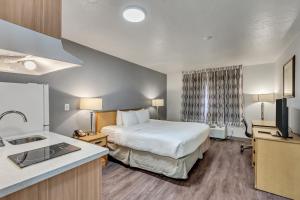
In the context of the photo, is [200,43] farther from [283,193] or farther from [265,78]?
[265,78]

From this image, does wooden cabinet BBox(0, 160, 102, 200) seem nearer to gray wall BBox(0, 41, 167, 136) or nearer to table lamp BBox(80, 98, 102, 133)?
table lamp BBox(80, 98, 102, 133)

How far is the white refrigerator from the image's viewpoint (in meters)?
1.80

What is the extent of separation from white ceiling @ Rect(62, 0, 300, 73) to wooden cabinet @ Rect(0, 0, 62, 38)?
67 centimetres

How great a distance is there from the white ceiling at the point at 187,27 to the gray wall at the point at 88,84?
0.32 m

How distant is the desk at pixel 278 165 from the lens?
206 centimetres

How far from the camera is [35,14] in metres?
1.10

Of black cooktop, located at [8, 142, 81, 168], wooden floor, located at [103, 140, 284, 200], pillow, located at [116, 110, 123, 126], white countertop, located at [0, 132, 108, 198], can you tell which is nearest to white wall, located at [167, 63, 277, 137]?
wooden floor, located at [103, 140, 284, 200]

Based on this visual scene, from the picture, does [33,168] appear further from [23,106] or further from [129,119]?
[129,119]

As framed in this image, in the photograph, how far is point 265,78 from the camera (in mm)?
4617

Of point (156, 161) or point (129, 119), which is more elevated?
point (129, 119)

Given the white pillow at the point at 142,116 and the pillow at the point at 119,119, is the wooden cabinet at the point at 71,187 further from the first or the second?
the white pillow at the point at 142,116

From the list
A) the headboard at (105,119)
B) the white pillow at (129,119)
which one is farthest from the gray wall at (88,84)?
the white pillow at (129,119)

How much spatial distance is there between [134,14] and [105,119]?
2348mm

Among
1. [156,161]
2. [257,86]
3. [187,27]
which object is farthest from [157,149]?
[257,86]
